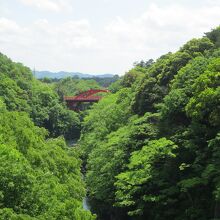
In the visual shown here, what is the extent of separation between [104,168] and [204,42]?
12.5 m

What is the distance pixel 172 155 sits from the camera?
2433cm

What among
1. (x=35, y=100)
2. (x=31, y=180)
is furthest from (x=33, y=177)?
(x=35, y=100)

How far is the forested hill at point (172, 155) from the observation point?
23047 millimetres

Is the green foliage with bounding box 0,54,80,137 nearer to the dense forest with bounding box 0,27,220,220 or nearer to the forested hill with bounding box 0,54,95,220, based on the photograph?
the dense forest with bounding box 0,27,220,220

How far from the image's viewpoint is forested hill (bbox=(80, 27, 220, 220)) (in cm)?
2305

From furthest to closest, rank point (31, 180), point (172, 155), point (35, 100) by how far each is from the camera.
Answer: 1. point (35, 100)
2. point (172, 155)
3. point (31, 180)

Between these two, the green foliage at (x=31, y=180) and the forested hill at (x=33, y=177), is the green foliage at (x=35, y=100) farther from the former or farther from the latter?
the green foliage at (x=31, y=180)

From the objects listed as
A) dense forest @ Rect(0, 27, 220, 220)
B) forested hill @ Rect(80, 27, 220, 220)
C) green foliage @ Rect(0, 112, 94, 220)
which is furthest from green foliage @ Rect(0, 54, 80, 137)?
green foliage @ Rect(0, 112, 94, 220)

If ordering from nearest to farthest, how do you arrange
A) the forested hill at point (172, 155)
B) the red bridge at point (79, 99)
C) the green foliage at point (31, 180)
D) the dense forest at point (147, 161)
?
1. the green foliage at point (31, 180)
2. the dense forest at point (147, 161)
3. the forested hill at point (172, 155)
4. the red bridge at point (79, 99)

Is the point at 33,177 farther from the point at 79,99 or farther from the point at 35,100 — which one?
the point at 79,99

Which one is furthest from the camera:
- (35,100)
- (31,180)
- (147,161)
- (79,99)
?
(79,99)

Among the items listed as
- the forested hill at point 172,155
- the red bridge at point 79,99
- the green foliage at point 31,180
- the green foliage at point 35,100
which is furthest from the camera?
the red bridge at point 79,99

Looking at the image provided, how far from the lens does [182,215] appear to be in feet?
78.6

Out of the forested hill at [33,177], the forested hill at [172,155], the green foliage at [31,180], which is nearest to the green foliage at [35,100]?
the forested hill at [172,155]
